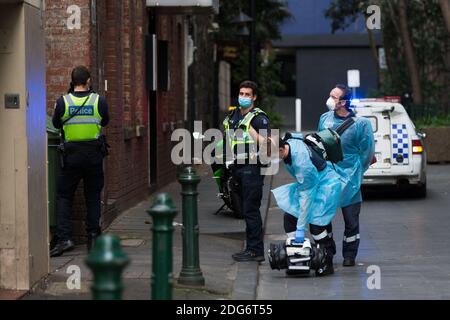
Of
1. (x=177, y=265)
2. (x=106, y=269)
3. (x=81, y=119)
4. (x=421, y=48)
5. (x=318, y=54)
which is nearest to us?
(x=106, y=269)

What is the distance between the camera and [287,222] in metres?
10.3

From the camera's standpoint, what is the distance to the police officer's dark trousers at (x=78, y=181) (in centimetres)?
1041

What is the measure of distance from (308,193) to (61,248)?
2675 millimetres

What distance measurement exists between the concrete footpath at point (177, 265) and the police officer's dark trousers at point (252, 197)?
30 centimetres

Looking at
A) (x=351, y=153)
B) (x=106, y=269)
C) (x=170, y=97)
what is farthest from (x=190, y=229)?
(x=170, y=97)

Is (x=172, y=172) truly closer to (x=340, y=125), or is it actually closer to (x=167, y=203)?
(x=340, y=125)

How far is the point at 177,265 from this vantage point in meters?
10.1

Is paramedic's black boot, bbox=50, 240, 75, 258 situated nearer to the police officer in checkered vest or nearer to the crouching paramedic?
the crouching paramedic

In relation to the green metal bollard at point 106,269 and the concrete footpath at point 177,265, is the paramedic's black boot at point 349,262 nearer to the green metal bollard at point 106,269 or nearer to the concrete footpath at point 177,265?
the concrete footpath at point 177,265

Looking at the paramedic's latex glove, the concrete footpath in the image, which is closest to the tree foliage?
the concrete footpath

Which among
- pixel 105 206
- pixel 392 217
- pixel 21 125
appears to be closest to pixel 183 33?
pixel 392 217

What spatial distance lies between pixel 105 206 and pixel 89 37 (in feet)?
7.21

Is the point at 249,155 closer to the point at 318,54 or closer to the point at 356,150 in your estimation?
the point at 356,150

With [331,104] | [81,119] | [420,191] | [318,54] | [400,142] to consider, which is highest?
[318,54]
